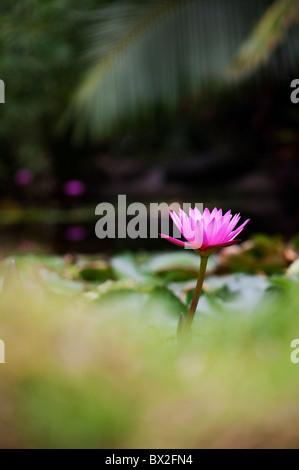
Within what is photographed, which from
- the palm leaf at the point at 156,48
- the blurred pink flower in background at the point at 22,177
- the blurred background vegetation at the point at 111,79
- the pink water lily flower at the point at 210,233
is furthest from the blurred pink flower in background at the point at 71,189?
the pink water lily flower at the point at 210,233

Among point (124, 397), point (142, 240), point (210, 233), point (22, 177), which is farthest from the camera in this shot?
point (22, 177)

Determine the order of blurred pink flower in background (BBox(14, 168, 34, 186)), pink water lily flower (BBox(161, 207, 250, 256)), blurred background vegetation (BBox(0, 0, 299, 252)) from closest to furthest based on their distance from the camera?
pink water lily flower (BBox(161, 207, 250, 256)), blurred background vegetation (BBox(0, 0, 299, 252)), blurred pink flower in background (BBox(14, 168, 34, 186))

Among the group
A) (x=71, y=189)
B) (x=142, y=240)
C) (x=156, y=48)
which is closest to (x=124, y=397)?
(x=142, y=240)

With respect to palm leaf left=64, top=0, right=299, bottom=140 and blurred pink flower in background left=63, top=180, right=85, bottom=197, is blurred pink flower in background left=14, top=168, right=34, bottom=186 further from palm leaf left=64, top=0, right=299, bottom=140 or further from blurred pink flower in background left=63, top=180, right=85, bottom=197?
palm leaf left=64, top=0, right=299, bottom=140

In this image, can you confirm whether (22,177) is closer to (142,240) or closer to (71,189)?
(71,189)

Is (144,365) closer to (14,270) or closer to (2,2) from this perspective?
(14,270)

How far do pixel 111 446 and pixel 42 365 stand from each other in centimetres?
3

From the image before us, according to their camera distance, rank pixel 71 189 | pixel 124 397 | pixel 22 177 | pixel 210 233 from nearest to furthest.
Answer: pixel 124 397 → pixel 210 233 → pixel 22 177 → pixel 71 189

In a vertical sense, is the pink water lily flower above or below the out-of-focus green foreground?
above

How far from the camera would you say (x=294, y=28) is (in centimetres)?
269

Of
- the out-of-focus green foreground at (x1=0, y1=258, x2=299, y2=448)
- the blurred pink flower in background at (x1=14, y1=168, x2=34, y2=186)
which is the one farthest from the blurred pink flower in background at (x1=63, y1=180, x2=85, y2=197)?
the out-of-focus green foreground at (x1=0, y1=258, x2=299, y2=448)

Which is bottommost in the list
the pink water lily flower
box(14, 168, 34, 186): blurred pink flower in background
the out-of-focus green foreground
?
the out-of-focus green foreground

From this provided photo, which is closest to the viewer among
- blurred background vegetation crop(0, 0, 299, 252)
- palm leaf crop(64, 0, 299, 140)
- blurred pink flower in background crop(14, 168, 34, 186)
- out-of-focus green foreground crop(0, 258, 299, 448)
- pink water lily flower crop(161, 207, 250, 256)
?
out-of-focus green foreground crop(0, 258, 299, 448)
